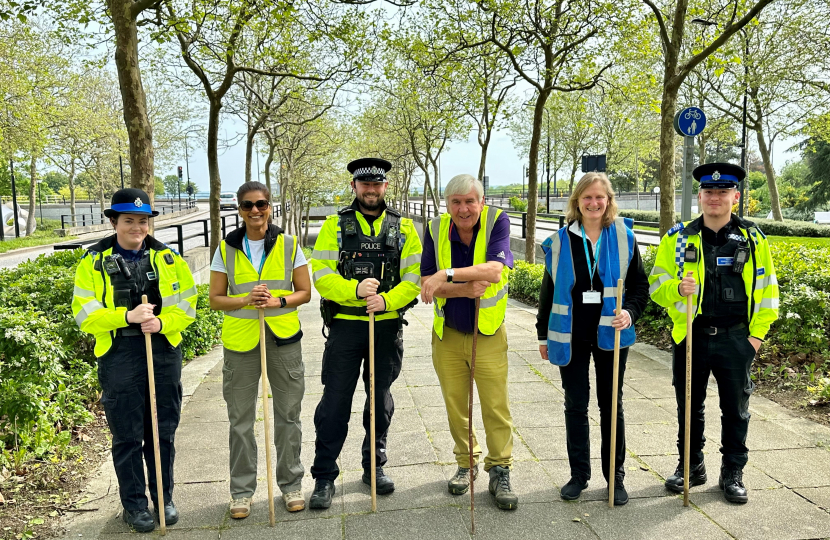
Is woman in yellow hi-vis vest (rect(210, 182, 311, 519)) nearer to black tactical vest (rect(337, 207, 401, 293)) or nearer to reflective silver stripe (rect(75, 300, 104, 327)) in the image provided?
black tactical vest (rect(337, 207, 401, 293))

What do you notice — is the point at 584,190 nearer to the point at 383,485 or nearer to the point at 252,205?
the point at 252,205

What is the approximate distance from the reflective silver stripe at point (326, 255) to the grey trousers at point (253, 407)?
545 mm

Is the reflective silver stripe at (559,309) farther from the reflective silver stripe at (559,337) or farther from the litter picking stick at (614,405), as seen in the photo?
the litter picking stick at (614,405)

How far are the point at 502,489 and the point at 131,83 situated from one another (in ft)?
18.9

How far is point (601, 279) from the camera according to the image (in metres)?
3.71

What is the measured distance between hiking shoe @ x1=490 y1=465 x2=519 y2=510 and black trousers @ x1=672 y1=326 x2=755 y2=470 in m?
1.10

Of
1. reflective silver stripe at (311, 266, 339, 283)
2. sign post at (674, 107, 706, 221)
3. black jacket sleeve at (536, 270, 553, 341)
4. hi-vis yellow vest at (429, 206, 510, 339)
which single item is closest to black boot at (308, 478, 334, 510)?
hi-vis yellow vest at (429, 206, 510, 339)

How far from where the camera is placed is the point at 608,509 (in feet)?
11.9

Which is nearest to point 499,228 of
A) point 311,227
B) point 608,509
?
point 608,509

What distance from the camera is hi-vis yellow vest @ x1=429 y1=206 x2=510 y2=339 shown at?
3725 millimetres

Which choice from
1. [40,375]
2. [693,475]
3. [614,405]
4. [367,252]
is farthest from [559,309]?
[40,375]

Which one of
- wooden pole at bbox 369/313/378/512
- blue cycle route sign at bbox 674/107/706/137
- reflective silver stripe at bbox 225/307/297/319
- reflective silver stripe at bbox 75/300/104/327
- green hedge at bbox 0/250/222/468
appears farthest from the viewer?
blue cycle route sign at bbox 674/107/706/137

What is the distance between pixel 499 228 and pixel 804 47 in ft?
73.8

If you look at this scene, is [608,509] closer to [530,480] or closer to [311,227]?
[530,480]
